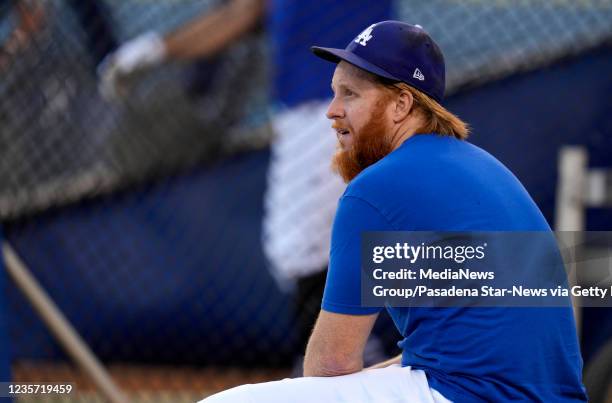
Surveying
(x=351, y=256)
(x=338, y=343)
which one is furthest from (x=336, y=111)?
(x=338, y=343)

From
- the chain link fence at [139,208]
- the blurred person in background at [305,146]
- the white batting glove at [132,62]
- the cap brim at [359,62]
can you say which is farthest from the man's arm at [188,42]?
the cap brim at [359,62]

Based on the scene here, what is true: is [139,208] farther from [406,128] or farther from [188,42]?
[406,128]

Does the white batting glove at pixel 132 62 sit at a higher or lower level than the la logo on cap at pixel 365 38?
higher

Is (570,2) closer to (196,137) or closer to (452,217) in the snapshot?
(196,137)

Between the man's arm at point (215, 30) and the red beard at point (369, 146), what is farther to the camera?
the man's arm at point (215, 30)

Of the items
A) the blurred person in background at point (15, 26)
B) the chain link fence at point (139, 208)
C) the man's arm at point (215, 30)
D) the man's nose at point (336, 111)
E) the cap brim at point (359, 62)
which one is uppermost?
the blurred person in background at point (15, 26)

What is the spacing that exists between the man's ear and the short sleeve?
28 cm

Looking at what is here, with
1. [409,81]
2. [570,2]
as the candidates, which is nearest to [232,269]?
[570,2]

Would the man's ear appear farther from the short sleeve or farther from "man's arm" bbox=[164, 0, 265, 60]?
"man's arm" bbox=[164, 0, 265, 60]

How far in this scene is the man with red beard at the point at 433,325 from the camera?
6.25 ft

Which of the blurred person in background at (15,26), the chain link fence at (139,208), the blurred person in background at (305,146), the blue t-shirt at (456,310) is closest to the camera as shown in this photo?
the blue t-shirt at (456,310)

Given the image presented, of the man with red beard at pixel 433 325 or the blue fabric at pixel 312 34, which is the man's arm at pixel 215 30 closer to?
the blue fabric at pixel 312 34

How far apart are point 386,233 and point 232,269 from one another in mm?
2410

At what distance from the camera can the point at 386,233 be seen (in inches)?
76.0
